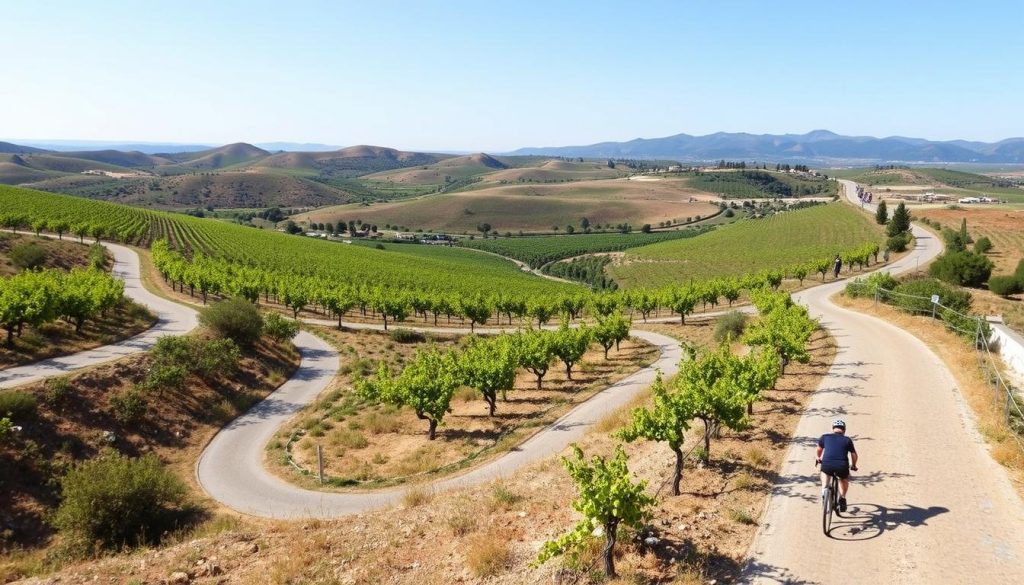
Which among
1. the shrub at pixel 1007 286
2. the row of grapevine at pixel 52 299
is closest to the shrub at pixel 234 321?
the row of grapevine at pixel 52 299

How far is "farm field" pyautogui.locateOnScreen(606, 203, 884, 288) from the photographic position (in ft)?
327

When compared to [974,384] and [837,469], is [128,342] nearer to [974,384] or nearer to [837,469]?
[837,469]

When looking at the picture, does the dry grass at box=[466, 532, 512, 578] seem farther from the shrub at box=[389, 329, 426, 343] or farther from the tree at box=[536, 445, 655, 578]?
the shrub at box=[389, 329, 426, 343]

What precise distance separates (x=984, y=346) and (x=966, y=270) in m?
45.3

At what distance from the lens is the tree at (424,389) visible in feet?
93.8

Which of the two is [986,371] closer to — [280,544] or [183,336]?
[280,544]

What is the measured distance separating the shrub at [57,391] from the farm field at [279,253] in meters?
45.1

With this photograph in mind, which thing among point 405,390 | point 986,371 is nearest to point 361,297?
point 405,390

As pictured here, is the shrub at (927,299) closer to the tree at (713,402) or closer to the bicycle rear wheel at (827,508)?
the tree at (713,402)

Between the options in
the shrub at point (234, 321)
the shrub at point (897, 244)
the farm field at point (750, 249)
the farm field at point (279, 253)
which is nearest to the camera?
the shrub at point (234, 321)

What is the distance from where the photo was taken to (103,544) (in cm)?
1875

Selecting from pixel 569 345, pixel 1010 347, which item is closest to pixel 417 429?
pixel 569 345

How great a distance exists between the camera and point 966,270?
6022cm

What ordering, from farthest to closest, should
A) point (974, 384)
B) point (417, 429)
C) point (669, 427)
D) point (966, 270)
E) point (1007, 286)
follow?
point (966, 270), point (1007, 286), point (417, 429), point (974, 384), point (669, 427)
